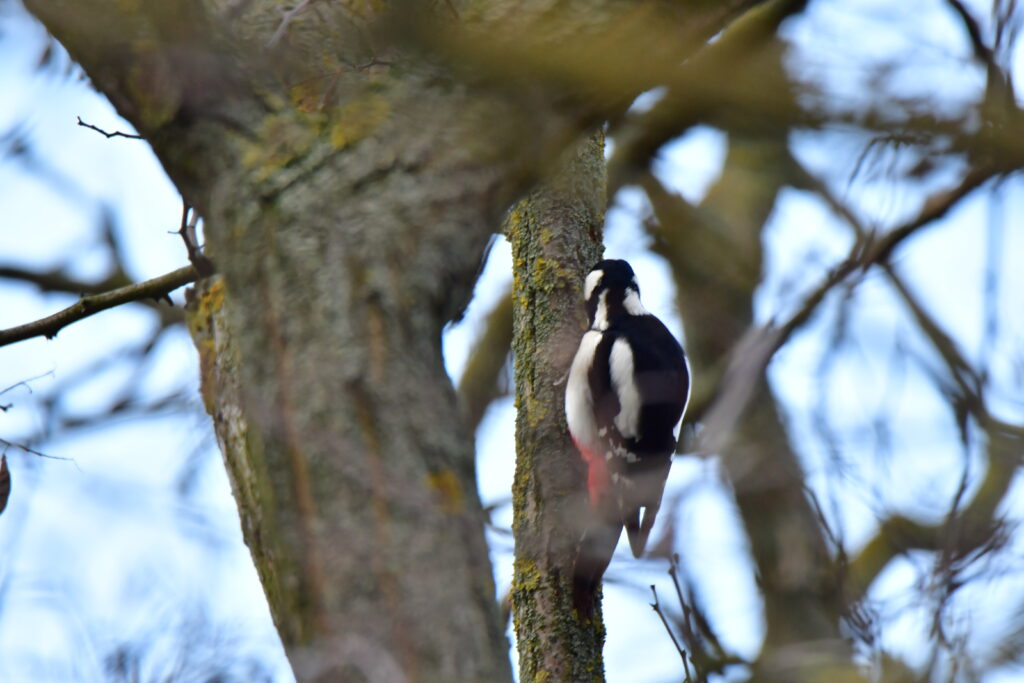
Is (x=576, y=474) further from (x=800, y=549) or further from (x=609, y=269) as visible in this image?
(x=800, y=549)

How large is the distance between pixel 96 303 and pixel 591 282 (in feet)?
5.40

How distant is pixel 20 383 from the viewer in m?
2.93

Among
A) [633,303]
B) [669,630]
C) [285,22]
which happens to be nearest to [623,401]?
[633,303]

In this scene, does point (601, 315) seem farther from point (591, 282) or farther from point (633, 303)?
point (591, 282)

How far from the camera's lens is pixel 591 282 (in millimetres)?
3879

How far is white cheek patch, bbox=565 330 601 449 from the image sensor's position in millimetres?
3605

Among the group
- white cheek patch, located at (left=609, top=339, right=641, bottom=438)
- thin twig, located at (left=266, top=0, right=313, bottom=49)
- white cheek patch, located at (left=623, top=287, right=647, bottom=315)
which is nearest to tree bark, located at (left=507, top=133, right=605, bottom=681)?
white cheek patch, located at (left=609, top=339, right=641, bottom=438)

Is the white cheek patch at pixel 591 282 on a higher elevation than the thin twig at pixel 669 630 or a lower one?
higher

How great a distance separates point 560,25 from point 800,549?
423cm

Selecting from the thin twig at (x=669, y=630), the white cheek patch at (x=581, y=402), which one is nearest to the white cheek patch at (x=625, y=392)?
the white cheek patch at (x=581, y=402)

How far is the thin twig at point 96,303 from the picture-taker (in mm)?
2871

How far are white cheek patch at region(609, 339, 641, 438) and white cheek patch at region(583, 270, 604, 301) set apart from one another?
268 mm

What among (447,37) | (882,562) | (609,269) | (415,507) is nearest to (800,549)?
(882,562)

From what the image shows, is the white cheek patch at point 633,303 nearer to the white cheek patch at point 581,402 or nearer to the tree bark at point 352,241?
the white cheek patch at point 581,402
